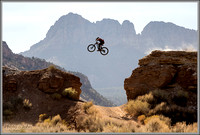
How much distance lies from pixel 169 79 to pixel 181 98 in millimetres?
3223

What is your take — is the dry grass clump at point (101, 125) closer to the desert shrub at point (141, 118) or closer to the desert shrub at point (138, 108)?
the desert shrub at point (141, 118)

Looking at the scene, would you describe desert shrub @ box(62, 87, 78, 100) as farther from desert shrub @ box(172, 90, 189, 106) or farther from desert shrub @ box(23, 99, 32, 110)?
desert shrub @ box(172, 90, 189, 106)

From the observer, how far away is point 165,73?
2231cm

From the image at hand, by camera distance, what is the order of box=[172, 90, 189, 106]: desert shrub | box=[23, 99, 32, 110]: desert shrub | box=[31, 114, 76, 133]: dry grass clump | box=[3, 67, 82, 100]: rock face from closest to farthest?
box=[31, 114, 76, 133]: dry grass clump → box=[23, 99, 32, 110]: desert shrub → box=[172, 90, 189, 106]: desert shrub → box=[3, 67, 82, 100]: rock face

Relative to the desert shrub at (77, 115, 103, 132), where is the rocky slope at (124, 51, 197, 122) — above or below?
above

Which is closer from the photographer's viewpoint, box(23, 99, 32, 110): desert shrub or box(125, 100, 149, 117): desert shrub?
box(125, 100, 149, 117): desert shrub

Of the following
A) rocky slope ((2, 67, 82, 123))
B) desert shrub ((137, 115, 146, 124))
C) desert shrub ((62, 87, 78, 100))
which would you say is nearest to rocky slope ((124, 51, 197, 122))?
desert shrub ((137, 115, 146, 124))

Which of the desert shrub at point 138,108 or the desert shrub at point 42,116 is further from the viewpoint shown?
the desert shrub at point 138,108

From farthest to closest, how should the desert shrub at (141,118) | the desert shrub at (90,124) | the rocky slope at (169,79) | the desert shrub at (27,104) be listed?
the rocky slope at (169,79) < the desert shrub at (27,104) < the desert shrub at (141,118) < the desert shrub at (90,124)

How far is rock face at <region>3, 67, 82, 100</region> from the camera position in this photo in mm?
21352

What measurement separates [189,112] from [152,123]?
6.43m

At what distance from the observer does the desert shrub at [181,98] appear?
19584 millimetres

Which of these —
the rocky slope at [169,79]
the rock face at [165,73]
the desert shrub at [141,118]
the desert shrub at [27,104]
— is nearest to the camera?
the desert shrub at [141,118]

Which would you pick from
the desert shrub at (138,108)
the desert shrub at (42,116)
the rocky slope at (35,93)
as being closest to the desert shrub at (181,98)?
the desert shrub at (138,108)
